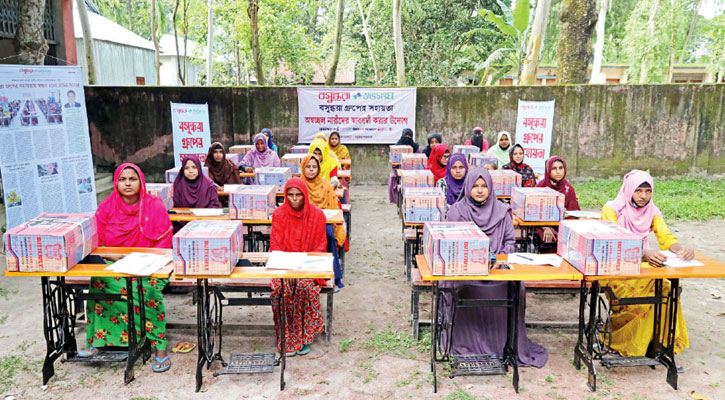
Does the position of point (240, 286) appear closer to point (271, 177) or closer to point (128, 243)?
point (128, 243)

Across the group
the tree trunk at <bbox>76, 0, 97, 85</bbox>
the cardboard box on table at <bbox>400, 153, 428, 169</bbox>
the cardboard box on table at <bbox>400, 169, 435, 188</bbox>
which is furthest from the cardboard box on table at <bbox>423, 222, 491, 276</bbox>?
the tree trunk at <bbox>76, 0, 97, 85</bbox>

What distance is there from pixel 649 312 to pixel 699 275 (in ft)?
2.02

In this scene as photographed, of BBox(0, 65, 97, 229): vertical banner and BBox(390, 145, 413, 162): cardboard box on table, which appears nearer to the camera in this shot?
BBox(0, 65, 97, 229): vertical banner

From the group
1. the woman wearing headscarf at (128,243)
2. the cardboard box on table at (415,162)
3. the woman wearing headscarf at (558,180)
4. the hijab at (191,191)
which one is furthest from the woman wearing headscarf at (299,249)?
the cardboard box on table at (415,162)

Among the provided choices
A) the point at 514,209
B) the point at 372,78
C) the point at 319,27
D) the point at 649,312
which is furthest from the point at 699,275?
the point at 319,27

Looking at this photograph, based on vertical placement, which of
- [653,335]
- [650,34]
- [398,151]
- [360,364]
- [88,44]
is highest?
[650,34]

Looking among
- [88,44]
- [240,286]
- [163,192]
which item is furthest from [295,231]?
[88,44]

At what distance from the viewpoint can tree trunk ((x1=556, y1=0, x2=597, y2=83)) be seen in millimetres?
12156

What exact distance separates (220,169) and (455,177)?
3226mm

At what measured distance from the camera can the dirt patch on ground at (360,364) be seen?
374cm

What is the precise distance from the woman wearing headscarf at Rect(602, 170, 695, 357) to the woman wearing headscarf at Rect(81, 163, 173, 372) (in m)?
3.40

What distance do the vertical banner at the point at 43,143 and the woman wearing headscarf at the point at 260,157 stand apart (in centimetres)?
265

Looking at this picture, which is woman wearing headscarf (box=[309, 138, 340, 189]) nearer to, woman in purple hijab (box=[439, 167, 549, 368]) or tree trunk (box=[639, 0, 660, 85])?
woman in purple hijab (box=[439, 167, 549, 368])

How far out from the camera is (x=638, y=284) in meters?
4.08
